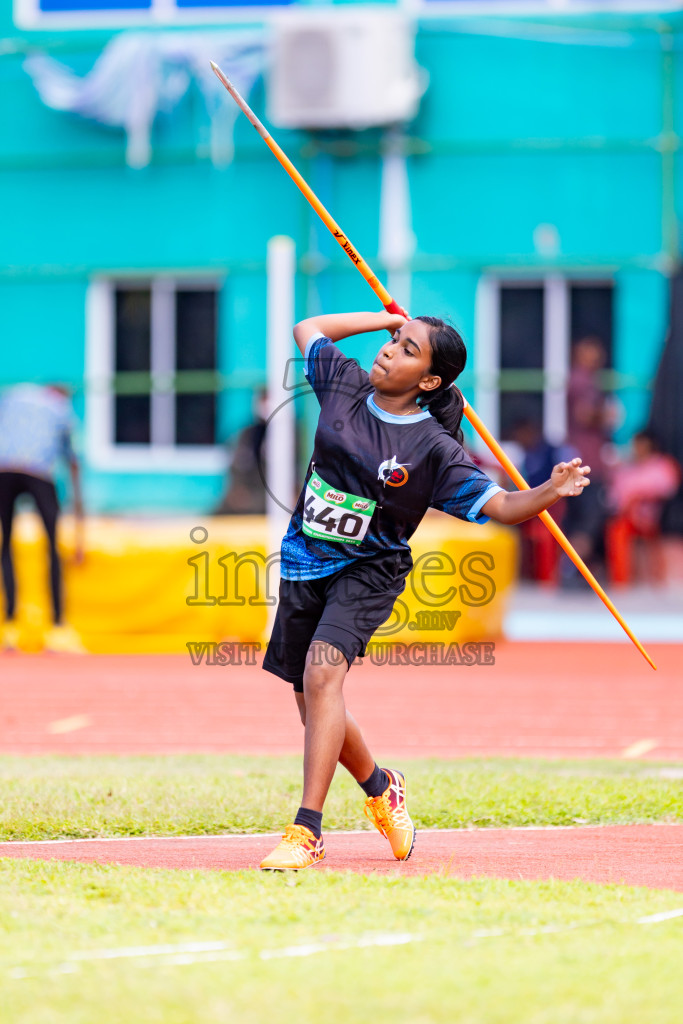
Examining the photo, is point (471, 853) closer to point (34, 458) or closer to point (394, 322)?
point (394, 322)

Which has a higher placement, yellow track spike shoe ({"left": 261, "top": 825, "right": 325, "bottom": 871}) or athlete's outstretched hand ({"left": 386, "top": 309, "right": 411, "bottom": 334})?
athlete's outstretched hand ({"left": 386, "top": 309, "right": 411, "bottom": 334})

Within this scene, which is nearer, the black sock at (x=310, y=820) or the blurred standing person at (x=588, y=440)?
the black sock at (x=310, y=820)

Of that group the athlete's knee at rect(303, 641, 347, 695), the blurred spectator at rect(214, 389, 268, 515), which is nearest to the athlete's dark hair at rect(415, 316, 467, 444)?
the athlete's knee at rect(303, 641, 347, 695)

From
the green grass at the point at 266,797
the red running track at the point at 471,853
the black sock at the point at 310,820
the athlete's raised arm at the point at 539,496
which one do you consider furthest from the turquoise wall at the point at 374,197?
the black sock at the point at 310,820

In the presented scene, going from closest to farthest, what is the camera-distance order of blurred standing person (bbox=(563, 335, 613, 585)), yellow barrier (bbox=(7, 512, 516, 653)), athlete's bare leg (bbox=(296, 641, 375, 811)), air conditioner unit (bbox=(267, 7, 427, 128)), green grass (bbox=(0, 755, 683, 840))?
athlete's bare leg (bbox=(296, 641, 375, 811))
green grass (bbox=(0, 755, 683, 840))
yellow barrier (bbox=(7, 512, 516, 653))
blurred standing person (bbox=(563, 335, 613, 585))
air conditioner unit (bbox=(267, 7, 427, 128))

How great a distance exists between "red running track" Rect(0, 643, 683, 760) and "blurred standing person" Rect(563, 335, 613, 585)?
3.34m

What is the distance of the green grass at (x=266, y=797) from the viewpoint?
5910mm

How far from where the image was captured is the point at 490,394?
58.1 feet

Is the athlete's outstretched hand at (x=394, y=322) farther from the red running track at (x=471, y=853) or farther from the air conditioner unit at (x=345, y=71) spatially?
the air conditioner unit at (x=345, y=71)

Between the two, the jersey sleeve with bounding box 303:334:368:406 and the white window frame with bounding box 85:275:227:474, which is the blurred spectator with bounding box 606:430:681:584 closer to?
the white window frame with bounding box 85:275:227:474

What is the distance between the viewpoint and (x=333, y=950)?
12.3 feet

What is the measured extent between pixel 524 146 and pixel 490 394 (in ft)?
9.35

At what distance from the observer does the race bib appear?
5031mm

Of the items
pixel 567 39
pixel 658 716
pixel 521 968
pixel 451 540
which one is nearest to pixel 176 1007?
pixel 521 968
